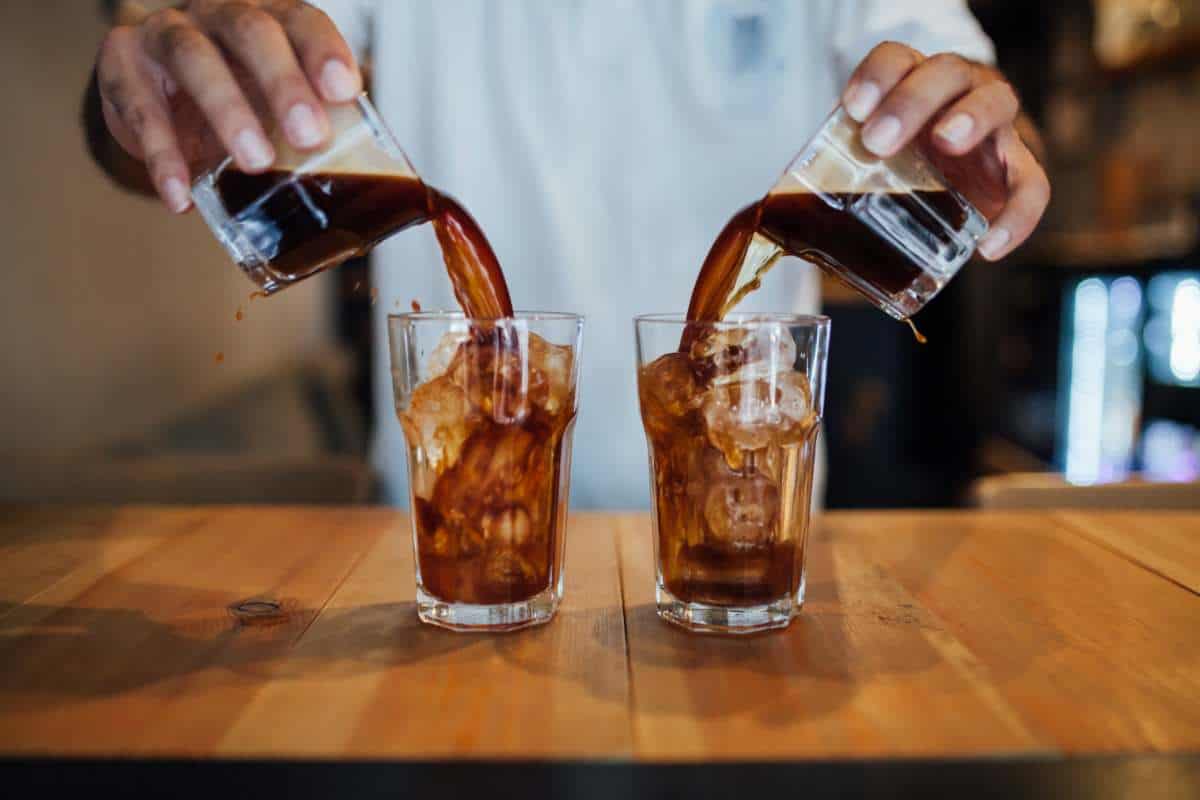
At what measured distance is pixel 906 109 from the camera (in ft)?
2.88

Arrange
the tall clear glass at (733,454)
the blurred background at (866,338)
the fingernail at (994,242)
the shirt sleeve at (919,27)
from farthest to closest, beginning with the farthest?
the blurred background at (866,338) < the shirt sleeve at (919,27) < the fingernail at (994,242) < the tall clear glass at (733,454)

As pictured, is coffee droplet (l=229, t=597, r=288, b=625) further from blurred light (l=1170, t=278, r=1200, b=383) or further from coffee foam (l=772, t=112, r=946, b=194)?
blurred light (l=1170, t=278, r=1200, b=383)

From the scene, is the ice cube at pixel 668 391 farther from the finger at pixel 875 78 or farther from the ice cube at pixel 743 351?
the finger at pixel 875 78

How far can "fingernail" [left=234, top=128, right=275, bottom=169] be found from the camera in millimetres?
836

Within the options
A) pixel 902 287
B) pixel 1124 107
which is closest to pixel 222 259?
pixel 902 287

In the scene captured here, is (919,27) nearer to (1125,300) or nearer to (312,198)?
(312,198)

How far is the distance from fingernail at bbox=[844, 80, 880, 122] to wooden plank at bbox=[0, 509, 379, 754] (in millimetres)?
638

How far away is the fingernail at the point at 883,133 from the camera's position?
2.85ft

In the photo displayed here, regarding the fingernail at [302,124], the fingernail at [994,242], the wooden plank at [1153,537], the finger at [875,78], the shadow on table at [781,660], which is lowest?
the wooden plank at [1153,537]

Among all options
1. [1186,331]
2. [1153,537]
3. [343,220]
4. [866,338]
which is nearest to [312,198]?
[343,220]

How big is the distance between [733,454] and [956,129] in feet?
1.12

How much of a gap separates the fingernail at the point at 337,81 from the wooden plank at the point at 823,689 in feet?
1.65

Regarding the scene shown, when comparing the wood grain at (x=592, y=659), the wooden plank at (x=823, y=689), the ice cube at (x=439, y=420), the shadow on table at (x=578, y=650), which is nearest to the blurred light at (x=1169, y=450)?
the wood grain at (x=592, y=659)

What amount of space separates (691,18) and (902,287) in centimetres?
97
